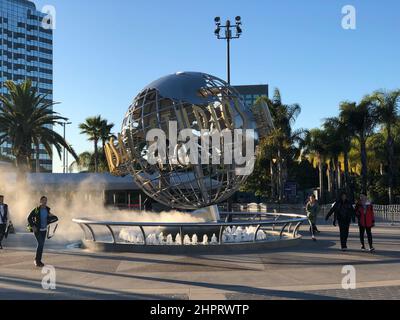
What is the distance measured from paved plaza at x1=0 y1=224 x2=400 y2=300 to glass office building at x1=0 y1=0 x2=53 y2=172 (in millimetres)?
107819

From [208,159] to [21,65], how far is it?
394 feet

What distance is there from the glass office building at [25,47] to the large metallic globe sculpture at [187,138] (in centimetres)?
10440

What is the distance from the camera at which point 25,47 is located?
124 meters

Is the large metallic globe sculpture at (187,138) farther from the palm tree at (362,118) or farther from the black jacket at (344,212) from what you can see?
the palm tree at (362,118)

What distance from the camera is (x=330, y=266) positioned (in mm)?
9969

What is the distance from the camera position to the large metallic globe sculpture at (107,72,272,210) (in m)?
13.5

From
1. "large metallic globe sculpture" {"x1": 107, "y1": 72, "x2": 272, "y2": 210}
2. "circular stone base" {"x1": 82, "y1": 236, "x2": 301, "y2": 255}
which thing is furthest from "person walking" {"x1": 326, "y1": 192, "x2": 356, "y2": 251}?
"large metallic globe sculpture" {"x1": 107, "y1": 72, "x2": 272, "y2": 210}

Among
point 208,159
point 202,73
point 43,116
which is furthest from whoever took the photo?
point 43,116

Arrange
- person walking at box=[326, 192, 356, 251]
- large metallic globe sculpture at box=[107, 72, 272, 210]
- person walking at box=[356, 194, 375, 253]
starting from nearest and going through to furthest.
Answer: person walking at box=[356, 194, 375, 253] < person walking at box=[326, 192, 356, 251] < large metallic globe sculpture at box=[107, 72, 272, 210]

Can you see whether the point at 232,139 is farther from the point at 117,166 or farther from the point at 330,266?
the point at 330,266

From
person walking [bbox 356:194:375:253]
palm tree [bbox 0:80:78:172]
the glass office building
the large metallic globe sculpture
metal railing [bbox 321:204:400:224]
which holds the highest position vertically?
the glass office building
